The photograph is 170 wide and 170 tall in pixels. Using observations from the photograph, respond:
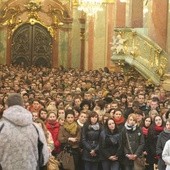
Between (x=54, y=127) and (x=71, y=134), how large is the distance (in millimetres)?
313

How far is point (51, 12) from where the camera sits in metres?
36.4

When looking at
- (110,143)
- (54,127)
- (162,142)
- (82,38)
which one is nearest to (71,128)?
(54,127)

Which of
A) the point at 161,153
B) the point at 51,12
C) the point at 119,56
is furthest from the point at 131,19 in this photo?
the point at 161,153

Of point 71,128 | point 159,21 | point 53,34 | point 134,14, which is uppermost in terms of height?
point 134,14

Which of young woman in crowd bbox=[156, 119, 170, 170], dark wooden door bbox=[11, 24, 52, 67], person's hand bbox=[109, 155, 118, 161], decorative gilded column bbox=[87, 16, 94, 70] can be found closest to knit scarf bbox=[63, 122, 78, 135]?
person's hand bbox=[109, 155, 118, 161]

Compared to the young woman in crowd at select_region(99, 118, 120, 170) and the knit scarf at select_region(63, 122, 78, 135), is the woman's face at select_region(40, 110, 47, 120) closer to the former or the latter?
the knit scarf at select_region(63, 122, 78, 135)

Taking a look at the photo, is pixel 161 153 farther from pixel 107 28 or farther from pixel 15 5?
pixel 15 5

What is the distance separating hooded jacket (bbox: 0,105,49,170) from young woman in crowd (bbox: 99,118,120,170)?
3.46m

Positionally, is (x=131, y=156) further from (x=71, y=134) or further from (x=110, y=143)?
(x=71, y=134)

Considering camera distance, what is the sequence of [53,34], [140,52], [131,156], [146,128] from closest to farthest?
1. [131,156]
2. [146,128]
3. [140,52]
4. [53,34]

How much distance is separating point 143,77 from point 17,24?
52.5ft

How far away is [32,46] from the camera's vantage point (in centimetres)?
3669

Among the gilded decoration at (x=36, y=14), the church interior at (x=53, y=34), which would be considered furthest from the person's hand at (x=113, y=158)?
the gilded decoration at (x=36, y=14)

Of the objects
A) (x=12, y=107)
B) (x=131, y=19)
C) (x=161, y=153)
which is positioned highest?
(x=131, y=19)
